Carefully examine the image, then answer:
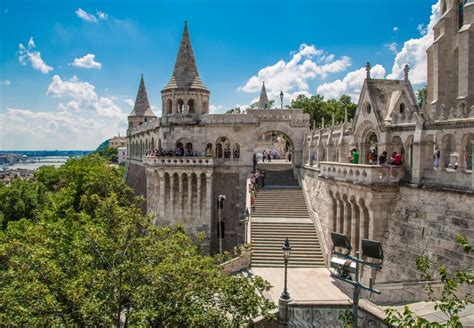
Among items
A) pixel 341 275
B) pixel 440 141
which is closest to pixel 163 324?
pixel 341 275

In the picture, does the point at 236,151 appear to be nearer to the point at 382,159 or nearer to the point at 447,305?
the point at 382,159

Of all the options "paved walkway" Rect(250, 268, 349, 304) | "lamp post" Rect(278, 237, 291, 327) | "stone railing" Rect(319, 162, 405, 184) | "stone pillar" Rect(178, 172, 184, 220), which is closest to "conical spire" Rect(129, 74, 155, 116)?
"stone pillar" Rect(178, 172, 184, 220)

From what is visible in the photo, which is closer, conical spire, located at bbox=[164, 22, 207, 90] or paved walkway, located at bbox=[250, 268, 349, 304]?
paved walkway, located at bbox=[250, 268, 349, 304]

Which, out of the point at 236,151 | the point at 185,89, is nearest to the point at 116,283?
the point at 236,151

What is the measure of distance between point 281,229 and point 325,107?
3752 centimetres

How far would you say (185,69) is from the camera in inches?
1506

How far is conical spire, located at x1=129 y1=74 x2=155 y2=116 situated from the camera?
62.8 metres

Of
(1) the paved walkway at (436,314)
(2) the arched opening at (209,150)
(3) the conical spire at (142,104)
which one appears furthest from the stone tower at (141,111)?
(1) the paved walkway at (436,314)

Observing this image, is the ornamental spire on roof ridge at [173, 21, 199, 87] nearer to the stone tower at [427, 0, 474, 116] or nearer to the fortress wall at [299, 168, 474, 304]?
the stone tower at [427, 0, 474, 116]

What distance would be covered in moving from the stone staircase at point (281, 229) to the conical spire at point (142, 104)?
32896 millimetres

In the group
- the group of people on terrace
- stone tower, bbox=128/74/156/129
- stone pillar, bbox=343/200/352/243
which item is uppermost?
stone tower, bbox=128/74/156/129

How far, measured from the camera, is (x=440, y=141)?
17.9 m

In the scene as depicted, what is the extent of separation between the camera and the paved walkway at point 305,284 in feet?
69.6

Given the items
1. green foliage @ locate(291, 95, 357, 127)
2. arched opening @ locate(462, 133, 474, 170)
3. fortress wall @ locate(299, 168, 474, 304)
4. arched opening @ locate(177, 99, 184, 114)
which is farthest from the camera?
green foliage @ locate(291, 95, 357, 127)
